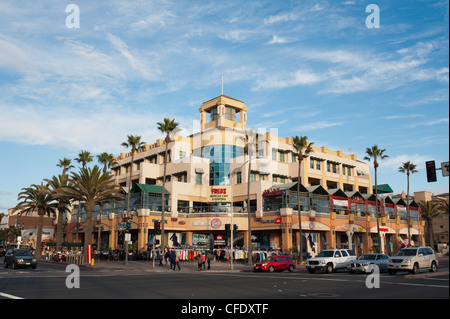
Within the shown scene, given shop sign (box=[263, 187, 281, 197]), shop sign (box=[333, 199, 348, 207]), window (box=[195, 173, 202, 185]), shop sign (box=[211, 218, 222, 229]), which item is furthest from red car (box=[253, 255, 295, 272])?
window (box=[195, 173, 202, 185])

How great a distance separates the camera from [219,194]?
200ft

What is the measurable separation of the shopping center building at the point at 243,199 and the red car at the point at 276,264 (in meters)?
15.1

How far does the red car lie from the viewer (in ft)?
106

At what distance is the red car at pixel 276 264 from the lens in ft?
106

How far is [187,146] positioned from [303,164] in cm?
2057

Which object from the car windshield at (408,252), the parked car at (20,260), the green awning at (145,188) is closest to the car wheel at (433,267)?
the car windshield at (408,252)

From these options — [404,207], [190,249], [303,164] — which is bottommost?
[190,249]

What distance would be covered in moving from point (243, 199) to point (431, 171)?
42931 millimetres
